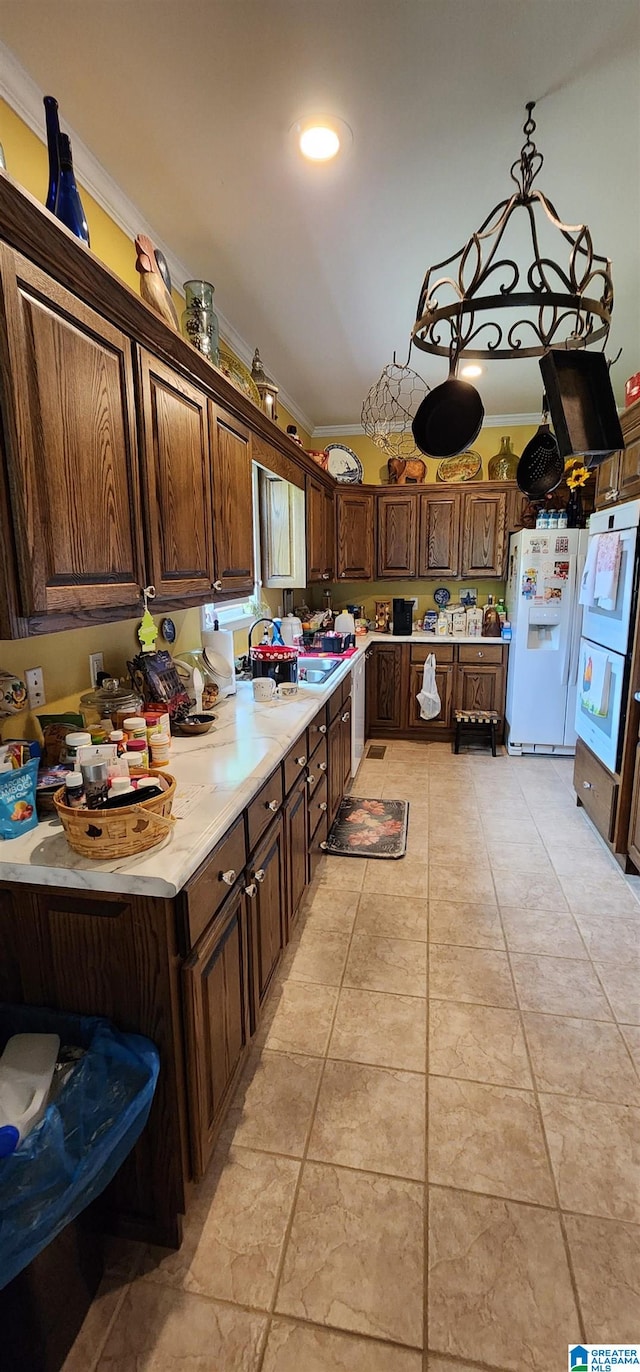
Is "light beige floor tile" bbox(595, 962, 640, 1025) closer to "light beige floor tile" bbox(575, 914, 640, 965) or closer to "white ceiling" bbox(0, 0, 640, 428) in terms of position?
"light beige floor tile" bbox(575, 914, 640, 965)

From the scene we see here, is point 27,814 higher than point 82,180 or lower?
lower

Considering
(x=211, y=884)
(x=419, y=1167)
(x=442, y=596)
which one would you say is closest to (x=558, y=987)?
(x=419, y=1167)

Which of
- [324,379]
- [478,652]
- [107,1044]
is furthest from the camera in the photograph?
[478,652]

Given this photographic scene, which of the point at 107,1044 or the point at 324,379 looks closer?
the point at 107,1044

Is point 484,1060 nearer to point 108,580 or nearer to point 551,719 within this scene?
point 108,580

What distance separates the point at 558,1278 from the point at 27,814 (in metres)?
1.51

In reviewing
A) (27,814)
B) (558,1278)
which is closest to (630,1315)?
(558,1278)

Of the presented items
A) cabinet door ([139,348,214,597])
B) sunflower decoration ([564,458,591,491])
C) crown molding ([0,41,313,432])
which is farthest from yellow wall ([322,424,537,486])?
cabinet door ([139,348,214,597])

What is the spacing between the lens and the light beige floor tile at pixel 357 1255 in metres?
1.15

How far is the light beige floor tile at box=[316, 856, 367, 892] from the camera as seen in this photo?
8.90 feet

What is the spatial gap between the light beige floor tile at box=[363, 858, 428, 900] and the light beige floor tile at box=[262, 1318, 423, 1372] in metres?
1.55

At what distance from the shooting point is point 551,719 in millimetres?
4398

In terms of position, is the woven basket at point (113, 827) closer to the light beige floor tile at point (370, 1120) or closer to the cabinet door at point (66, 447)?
the cabinet door at point (66, 447)

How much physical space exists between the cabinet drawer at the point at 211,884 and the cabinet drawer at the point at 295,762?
49cm
